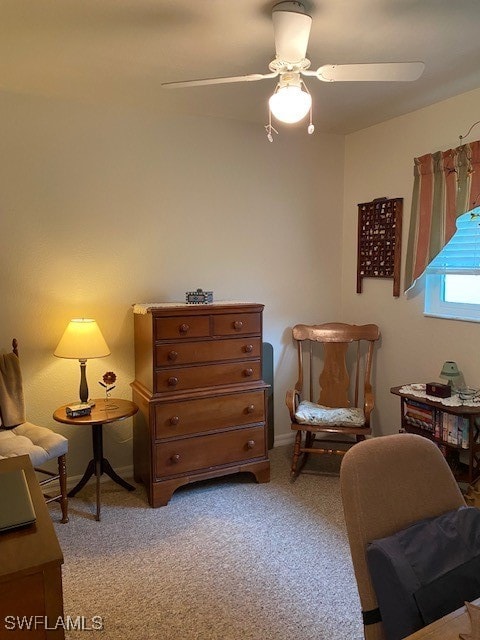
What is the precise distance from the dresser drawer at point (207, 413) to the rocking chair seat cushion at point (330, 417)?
0.29 meters

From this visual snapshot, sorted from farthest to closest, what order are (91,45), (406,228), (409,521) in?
(406,228), (91,45), (409,521)

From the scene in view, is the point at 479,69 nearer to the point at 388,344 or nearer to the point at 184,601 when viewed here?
the point at 388,344

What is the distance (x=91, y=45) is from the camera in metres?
2.22

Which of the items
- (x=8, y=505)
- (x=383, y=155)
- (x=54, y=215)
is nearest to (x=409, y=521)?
(x=8, y=505)

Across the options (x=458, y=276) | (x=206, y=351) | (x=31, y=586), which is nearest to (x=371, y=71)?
(x=458, y=276)

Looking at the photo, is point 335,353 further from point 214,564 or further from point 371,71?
point 371,71

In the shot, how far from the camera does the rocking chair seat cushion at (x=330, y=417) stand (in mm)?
3178

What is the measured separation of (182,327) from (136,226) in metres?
0.84

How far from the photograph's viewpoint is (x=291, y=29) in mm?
1812

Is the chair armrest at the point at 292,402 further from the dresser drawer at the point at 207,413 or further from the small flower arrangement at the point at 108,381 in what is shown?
the small flower arrangement at the point at 108,381

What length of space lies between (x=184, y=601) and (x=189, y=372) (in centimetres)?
128

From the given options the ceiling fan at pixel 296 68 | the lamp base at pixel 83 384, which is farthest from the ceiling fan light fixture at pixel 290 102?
the lamp base at pixel 83 384

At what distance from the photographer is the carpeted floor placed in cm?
195

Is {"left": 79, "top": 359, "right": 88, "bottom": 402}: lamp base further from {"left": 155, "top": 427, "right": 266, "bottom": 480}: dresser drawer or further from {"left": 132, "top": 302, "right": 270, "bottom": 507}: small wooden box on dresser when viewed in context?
{"left": 155, "top": 427, "right": 266, "bottom": 480}: dresser drawer
